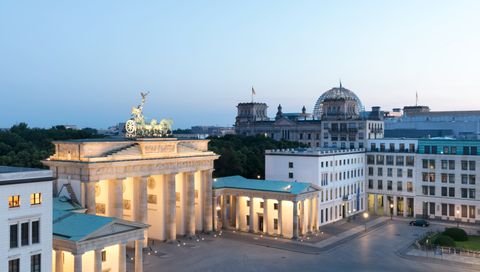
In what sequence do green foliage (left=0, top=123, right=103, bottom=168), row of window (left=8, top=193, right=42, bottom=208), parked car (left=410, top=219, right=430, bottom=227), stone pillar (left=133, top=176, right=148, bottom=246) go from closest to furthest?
1. row of window (left=8, top=193, right=42, bottom=208)
2. stone pillar (left=133, top=176, right=148, bottom=246)
3. green foliage (left=0, top=123, right=103, bottom=168)
4. parked car (left=410, top=219, right=430, bottom=227)

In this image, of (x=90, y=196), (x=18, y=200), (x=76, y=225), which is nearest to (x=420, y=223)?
(x=90, y=196)

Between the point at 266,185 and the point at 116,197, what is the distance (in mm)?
31160

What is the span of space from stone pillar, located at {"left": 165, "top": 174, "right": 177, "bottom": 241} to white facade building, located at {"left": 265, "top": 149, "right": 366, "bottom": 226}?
29942 mm

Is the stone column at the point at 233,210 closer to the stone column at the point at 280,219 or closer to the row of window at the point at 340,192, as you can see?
the stone column at the point at 280,219

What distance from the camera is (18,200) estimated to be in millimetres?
50156

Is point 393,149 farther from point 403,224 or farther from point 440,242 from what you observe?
point 440,242

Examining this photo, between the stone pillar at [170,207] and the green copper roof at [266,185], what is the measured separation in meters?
13.4

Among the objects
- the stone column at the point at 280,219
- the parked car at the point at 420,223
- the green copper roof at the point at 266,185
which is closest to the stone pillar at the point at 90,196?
the green copper roof at the point at 266,185

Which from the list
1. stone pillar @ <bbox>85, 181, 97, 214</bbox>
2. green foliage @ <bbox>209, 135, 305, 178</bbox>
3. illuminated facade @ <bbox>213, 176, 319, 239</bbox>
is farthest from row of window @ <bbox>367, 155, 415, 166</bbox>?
stone pillar @ <bbox>85, 181, 97, 214</bbox>

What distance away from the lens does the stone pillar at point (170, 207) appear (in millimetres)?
86750

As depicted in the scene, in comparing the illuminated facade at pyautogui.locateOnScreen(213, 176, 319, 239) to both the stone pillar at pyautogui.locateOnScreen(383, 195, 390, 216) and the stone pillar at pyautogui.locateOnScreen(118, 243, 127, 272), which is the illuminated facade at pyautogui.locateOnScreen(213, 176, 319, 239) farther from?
the stone pillar at pyautogui.locateOnScreen(118, 243, 127, 272)

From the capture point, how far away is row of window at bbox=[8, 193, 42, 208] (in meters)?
49.5

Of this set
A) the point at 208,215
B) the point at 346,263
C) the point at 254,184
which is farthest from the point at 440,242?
the point at 208,215

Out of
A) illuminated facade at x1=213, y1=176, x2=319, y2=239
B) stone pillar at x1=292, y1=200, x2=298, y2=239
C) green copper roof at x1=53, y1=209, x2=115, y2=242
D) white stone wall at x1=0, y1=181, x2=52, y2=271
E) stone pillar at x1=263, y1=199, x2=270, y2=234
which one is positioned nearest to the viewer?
white stone wall at x1=0, y1=181, x2=52, y2=271
